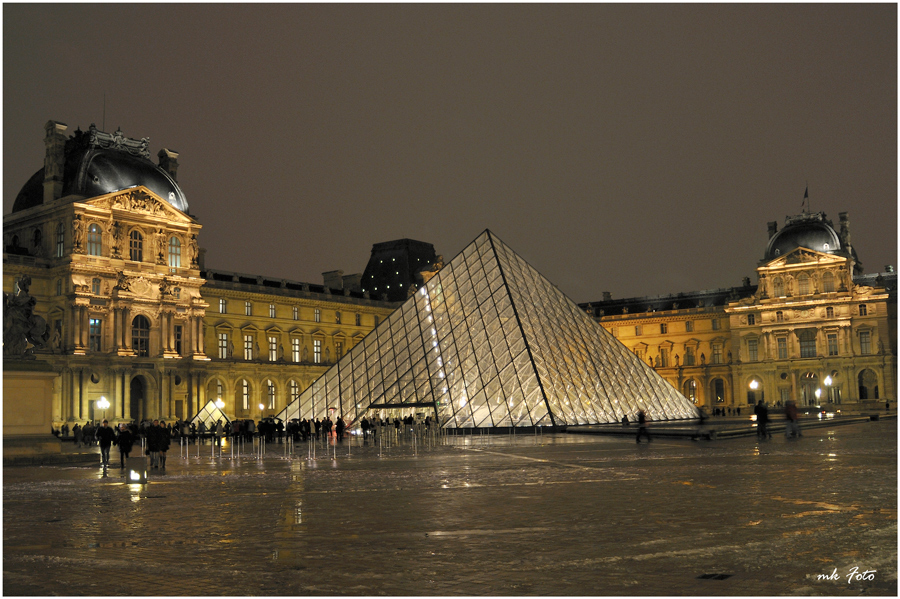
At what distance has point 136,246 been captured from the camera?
51.4m

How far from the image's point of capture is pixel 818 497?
32.4ft

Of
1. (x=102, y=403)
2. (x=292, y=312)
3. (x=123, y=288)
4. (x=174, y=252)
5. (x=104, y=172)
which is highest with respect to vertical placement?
(x=104, y=172)

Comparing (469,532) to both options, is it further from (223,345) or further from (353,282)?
(353,282)

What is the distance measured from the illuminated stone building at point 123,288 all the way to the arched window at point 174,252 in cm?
6

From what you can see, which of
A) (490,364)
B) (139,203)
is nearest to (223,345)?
(139,203)

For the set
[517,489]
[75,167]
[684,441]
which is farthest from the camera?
[75,167]

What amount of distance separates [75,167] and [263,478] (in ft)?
132

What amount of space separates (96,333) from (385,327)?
19.7m

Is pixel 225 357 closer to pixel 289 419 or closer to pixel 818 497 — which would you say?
pixel 289 419

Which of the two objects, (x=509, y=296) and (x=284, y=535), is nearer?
(x=284, y=535)

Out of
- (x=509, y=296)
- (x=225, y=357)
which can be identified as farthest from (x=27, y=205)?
(x=509, y=296)

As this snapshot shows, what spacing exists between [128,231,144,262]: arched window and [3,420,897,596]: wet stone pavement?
38.3 m

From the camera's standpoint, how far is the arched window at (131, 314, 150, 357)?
5112 centimetres

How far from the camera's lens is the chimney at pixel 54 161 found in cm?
5006
